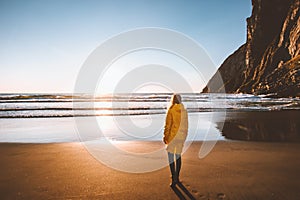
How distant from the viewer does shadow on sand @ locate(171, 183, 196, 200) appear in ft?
14.0

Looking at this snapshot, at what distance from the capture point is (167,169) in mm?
5938

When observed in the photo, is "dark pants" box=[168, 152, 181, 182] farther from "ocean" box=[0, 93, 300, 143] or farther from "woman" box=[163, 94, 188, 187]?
"ocean" box=[0, 93, 300, 143]

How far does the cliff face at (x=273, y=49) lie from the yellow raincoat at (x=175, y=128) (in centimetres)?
4895

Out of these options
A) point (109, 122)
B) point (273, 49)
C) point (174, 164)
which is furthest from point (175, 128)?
point (273, 49)

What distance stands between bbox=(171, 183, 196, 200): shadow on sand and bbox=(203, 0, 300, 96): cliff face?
4926 centimetres

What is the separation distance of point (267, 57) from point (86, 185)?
290 ft

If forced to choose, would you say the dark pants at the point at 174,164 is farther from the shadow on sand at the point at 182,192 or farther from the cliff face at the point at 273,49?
the cliff face at the point at 273,49

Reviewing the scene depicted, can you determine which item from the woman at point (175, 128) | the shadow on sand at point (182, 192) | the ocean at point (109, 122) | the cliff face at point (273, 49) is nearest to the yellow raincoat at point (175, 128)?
the woman at point (175, 128)

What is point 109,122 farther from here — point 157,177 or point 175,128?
point 175,128

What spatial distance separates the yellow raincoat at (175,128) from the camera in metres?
4.97

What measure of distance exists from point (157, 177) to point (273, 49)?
3493 inches

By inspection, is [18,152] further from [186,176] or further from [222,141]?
[222,141]

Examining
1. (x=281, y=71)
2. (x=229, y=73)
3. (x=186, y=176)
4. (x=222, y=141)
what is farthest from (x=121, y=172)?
(x=229, y=73)

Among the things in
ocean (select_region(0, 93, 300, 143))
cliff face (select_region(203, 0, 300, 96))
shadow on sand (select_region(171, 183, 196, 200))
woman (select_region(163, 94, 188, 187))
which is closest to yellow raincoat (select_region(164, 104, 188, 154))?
woman (select_region(163, 94, 188, 187))
